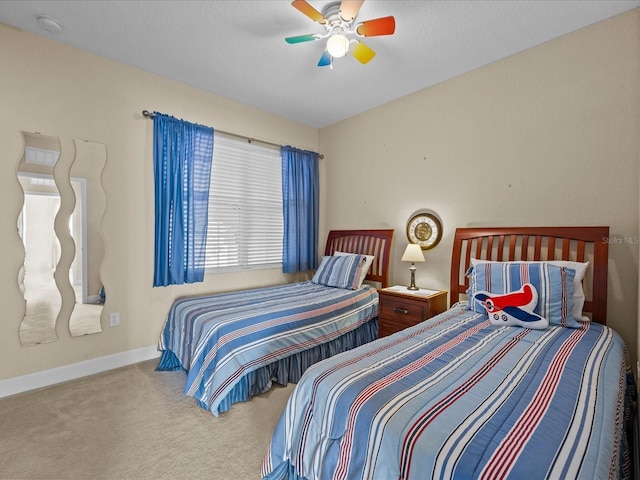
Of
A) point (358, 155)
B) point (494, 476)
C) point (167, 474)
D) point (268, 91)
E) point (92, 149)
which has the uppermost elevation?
point (268, 91)

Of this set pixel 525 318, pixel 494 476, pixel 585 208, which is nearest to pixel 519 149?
pixel 585 208

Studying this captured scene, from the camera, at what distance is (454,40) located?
2.44 meters

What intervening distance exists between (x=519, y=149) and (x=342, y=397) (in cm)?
255

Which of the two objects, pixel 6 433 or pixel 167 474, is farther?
pixel 6 433

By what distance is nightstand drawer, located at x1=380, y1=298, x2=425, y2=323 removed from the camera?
109 inches

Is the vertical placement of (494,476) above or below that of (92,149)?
below

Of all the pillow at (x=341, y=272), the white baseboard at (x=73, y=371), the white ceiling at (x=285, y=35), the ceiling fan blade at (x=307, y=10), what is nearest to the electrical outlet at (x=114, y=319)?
the white baseboard at (x=73, y=371)

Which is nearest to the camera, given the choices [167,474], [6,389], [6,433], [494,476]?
[494,476]

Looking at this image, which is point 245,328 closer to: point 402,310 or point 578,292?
point 402,310

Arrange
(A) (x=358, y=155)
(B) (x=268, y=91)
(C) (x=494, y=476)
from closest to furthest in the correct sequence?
(C) (x=494, y=476) < (B) (x=268, y=91) < (A) (x=358, y=155)

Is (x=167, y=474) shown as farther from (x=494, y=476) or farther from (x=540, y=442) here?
(x=540, y=442)

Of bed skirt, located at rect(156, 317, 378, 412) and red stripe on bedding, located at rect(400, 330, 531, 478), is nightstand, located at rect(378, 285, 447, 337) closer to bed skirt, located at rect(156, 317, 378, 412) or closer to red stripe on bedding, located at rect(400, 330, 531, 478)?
bed skirt, located at rect(156, 317, 378, 412)

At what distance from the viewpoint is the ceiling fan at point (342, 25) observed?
6.10ft

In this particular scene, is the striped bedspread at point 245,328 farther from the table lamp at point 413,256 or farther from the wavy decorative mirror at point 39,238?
the wavy decorative mirror at point 39,238
